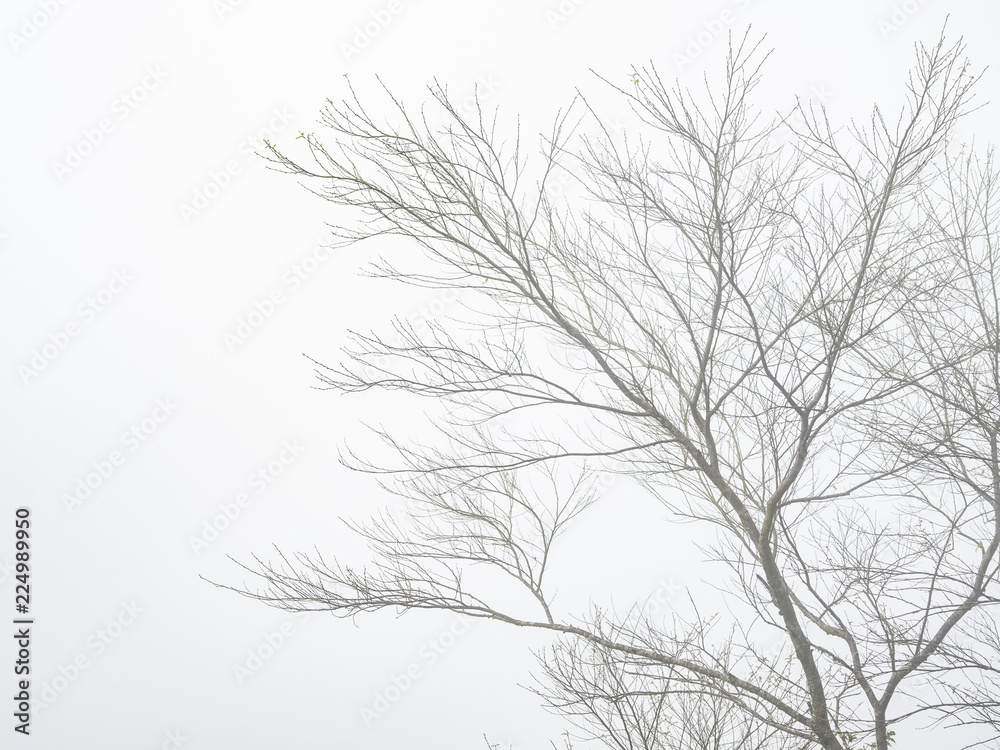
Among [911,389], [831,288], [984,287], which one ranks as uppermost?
[984,287]

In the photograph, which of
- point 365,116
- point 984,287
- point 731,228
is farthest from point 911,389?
point 365,116

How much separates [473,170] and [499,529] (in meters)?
2.03

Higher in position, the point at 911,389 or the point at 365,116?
the point at 911,389

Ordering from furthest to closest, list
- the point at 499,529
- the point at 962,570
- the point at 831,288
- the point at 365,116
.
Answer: the point at 499,529 < the point at 962,570 < the point at 831,288 < the point at 365,116

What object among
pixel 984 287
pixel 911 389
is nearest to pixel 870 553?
pixel 911 389

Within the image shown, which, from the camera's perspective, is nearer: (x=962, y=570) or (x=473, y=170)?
(x=473, y=170)

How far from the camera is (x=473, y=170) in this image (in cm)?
356

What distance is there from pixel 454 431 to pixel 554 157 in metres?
1.57

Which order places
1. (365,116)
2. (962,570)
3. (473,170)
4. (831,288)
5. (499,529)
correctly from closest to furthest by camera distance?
(365,116) < (473,170) < (831,288) < (962,570) < (499,529)

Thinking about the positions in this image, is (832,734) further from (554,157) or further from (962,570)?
(554,157)

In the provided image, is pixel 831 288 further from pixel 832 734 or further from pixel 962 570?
pixel 832 734

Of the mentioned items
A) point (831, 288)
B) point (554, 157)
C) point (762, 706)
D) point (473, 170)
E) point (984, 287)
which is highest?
point (984, 287)

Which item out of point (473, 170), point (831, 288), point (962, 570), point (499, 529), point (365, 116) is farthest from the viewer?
point (499, 529)

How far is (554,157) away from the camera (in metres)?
3.65
